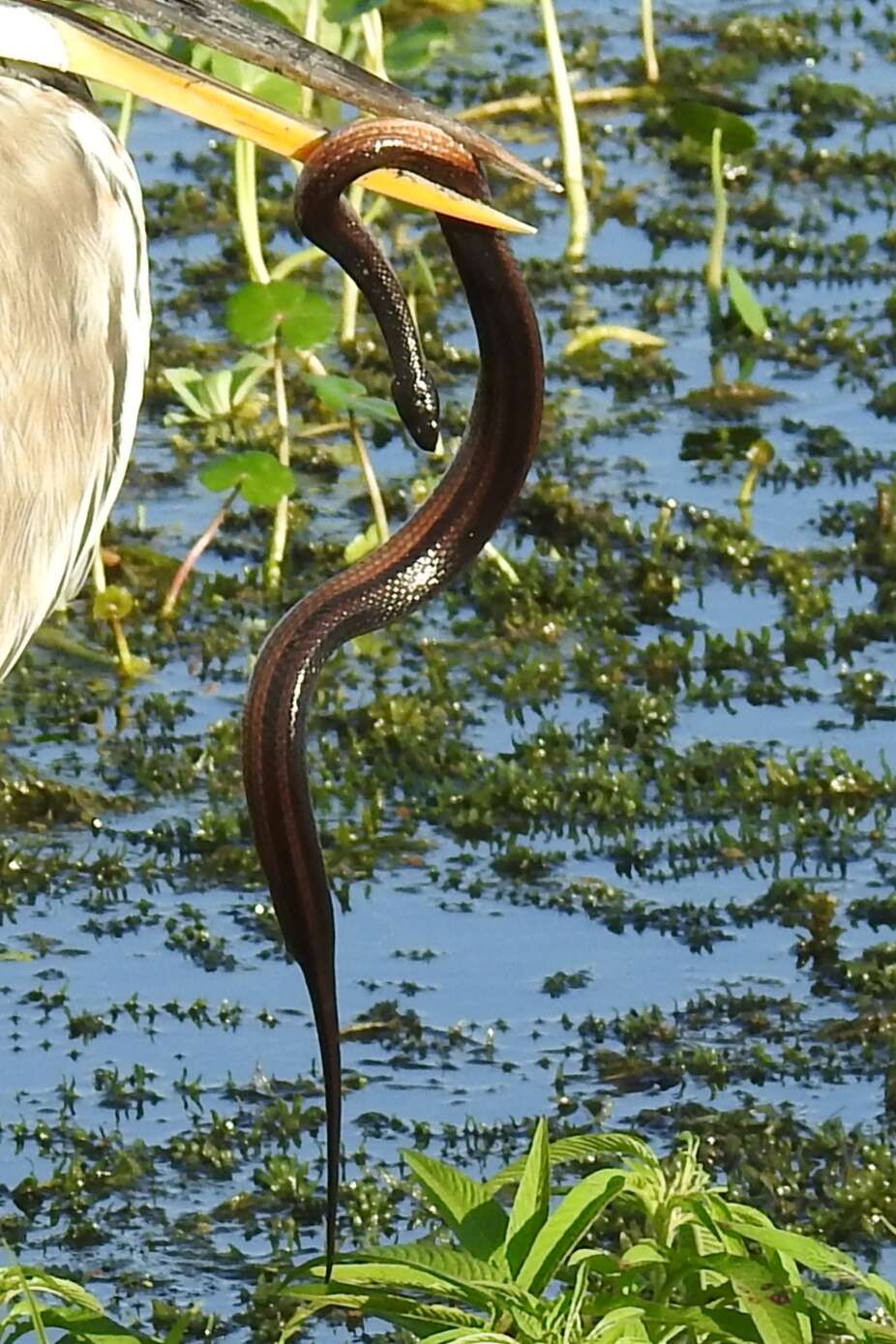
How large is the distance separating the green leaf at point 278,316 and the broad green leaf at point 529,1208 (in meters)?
2.17

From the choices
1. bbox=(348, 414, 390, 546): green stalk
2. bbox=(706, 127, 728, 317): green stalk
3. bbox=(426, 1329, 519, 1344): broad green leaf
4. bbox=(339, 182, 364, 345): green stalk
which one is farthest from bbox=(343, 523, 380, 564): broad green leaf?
bbox=(426, 1329, 519, 1344): broad green leaf

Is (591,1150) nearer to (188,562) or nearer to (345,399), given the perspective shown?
(345,399)

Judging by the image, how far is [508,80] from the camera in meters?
7.20

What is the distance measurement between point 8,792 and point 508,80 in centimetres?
320

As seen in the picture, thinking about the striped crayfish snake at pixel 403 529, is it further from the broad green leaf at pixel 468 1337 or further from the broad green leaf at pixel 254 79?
the broad green leaf at pixel 254 79

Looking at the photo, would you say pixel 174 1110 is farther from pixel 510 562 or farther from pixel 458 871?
pixel 510 562

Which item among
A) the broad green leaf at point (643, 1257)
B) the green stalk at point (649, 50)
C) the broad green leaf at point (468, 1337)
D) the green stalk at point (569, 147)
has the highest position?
the green stalk at point (649, 50)

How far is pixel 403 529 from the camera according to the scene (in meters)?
2.91

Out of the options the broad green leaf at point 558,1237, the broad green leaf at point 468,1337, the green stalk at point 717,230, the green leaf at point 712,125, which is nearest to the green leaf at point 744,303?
the green stalk at point 717,230

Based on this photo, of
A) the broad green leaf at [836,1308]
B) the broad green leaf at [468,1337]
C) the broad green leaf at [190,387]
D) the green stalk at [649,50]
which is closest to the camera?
the broad green leaf at [468,1337]

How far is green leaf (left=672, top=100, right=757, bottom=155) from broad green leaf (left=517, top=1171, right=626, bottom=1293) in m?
3.57

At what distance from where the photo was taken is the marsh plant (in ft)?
8.36

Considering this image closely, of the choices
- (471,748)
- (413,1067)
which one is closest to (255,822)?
(413,1067)

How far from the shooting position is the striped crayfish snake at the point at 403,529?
108 inches
